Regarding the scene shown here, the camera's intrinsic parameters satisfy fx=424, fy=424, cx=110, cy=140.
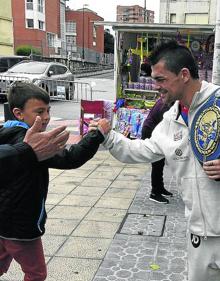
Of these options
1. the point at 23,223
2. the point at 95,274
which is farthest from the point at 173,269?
the point at 23,223

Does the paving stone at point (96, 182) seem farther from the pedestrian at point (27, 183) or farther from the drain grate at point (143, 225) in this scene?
the pedestrian at point (27, 183)

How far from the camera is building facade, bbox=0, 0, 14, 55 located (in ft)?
110

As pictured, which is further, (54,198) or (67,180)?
(67,180)

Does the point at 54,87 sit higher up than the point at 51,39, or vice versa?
the point at 51,39

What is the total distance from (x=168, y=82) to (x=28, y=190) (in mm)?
1026

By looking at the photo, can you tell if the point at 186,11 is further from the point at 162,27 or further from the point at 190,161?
the point at 190,161

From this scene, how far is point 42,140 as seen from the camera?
1927mm

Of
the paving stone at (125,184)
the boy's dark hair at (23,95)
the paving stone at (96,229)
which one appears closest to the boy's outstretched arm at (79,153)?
the boy's dark hair at (23,95)

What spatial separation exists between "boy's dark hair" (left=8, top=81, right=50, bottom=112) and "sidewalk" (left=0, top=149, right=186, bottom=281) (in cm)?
180

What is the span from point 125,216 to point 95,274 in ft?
4.84

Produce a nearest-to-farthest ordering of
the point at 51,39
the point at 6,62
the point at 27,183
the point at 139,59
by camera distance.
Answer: the point at 27,183 < the point at 139,59 < the point at 6,62 < the point at 51,39

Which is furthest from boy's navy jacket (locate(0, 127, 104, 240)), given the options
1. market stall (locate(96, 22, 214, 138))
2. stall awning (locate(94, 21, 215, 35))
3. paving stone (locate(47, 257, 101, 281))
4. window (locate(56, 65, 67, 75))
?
window (locate(56, 65, 67, 75))

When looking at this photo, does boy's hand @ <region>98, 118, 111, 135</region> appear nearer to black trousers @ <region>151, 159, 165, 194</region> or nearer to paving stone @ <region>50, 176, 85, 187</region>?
black trousers @ <region>151, 159, 165, 194</region>

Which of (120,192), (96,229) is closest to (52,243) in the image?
(96,229)
